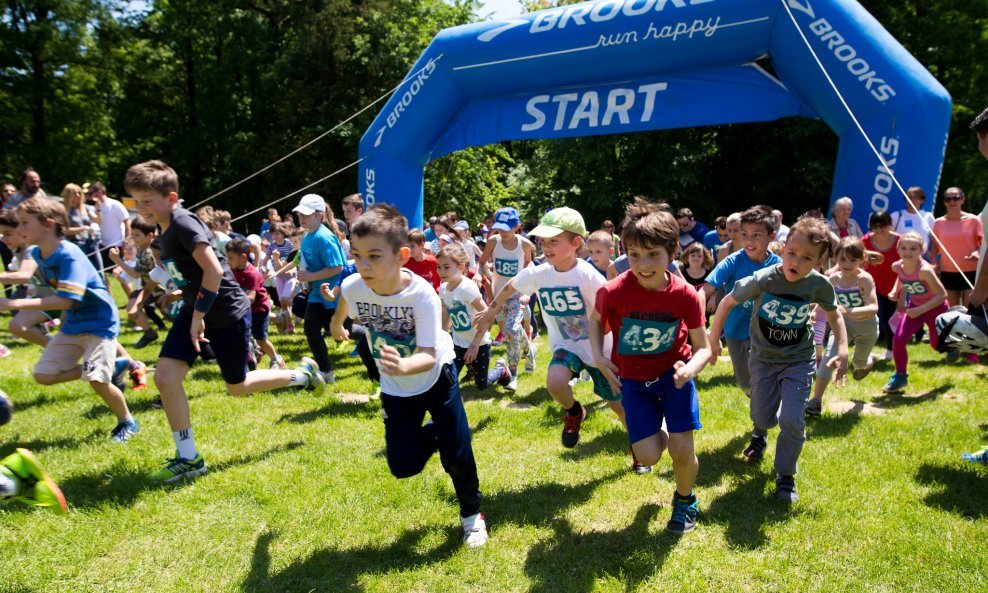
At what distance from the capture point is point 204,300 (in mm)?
4395

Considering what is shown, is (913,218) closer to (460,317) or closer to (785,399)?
(785,399)

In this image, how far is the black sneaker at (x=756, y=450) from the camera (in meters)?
4.95

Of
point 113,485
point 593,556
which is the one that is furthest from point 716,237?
point 113,485

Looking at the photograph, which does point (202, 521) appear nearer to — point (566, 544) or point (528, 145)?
point (566, 544)

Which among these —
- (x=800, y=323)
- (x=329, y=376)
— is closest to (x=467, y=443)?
(x=800, y=323)

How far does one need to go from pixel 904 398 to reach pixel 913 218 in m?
3.16

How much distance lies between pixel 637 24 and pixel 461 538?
8.66m

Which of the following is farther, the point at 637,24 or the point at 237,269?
the point at 637,24

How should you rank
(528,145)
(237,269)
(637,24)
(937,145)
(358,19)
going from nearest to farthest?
(237,269)
(937,145)
(637,24)
(358,19)
(528,145)

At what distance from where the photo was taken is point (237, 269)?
23.7 ft

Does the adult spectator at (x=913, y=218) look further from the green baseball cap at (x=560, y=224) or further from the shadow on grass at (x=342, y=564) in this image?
the shadow on grass at (x=342, y=564)

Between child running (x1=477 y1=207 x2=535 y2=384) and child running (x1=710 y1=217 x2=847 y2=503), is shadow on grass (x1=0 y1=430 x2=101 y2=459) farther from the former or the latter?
child running (x1=710 y1=217 x2=847 y2=503)

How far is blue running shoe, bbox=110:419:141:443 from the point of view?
18.1 feet

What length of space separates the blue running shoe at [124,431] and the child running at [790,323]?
5.03 m
